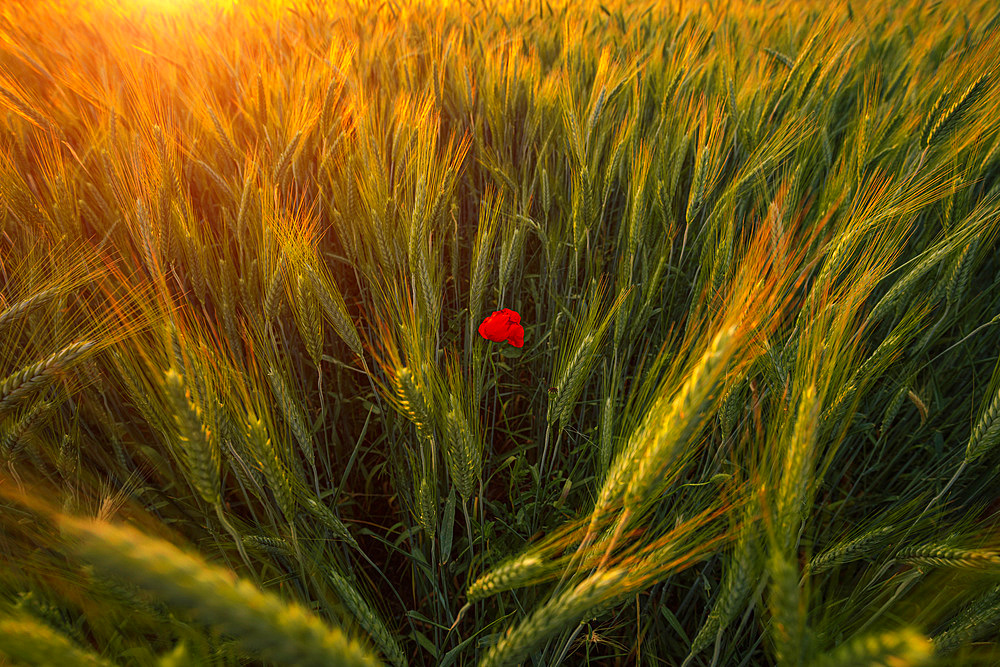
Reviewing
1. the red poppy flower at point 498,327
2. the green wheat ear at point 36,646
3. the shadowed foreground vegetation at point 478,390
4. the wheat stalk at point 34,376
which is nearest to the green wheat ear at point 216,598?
the shadowed foreground vegetation at point 478,390

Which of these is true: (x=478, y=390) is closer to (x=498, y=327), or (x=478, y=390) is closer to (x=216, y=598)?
(x=498, y=327)

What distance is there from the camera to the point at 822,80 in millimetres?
1804

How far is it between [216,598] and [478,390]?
687 millimetres

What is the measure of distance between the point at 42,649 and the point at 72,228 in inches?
41.5

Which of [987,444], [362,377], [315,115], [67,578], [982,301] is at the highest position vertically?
[315,115]

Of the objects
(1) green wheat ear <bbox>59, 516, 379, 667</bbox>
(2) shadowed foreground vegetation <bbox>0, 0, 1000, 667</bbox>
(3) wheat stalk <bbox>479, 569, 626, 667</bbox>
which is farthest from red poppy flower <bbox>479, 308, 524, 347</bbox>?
(1) green wheat ear <bbox>59, 516, 379, 667</bbox>

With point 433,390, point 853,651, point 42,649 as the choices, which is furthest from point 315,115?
point 853,651

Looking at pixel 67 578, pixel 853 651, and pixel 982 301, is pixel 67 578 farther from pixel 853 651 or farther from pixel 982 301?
pixel 982 301

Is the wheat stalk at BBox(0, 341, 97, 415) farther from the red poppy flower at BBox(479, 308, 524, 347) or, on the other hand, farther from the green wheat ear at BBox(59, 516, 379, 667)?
the red poppy flower at BBox(479, 308, 524, 347)

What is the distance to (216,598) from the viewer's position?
1.14 ft

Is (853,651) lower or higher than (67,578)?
higher

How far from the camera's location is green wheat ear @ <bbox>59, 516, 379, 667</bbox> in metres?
0.33

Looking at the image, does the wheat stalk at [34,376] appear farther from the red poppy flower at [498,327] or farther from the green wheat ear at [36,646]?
the red poppy flower at [498,327]

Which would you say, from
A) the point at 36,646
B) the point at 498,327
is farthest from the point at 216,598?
the point at 498,327
